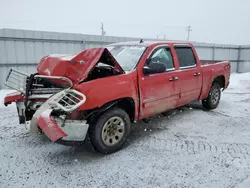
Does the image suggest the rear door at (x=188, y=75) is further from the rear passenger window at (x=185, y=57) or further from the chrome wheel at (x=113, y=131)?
the chrome wheel at (x=113, y=131)

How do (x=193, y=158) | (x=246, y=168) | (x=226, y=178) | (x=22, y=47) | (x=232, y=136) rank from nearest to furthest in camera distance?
(x=226, y=178) < (x=246, y=168) < (x=193, y=158) < (x=232, y=136) < (x=22, y=47)

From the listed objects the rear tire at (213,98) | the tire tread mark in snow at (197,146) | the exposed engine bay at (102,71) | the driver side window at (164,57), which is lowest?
the tire tread mark in snow at (197,146)

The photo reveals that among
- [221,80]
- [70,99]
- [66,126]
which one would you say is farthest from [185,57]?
[66,126]

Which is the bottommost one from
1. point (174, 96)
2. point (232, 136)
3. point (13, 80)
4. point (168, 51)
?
point (232, 136)

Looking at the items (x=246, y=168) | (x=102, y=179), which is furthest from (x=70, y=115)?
(x=246, y=168)

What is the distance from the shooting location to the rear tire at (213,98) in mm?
6219

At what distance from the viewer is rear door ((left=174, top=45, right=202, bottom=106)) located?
5.04 m

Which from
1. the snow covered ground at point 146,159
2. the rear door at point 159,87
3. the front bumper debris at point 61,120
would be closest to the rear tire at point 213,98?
the snow covered ground at point 146,159

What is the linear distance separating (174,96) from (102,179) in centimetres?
254

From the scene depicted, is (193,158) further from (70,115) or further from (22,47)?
(22,47)

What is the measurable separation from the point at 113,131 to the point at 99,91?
2.56ft

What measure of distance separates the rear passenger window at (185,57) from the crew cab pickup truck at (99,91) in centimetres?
8

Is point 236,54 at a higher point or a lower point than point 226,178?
A: higher

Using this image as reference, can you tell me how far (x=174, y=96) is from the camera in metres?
4.87
